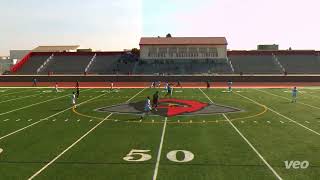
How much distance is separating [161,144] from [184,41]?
64596 millimetres

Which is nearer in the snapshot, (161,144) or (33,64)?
(161,144)

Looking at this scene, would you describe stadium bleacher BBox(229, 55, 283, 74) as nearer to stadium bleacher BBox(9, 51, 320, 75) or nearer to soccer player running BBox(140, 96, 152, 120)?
stadium bleacher BBox(9, 51, 320, 75)

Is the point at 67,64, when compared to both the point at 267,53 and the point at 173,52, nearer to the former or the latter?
the point at 173,52

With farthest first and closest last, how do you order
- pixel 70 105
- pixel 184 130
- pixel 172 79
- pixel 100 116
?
pixel 172 79 < pixel 70 105 < pixel 100 116 < pixel 184 130

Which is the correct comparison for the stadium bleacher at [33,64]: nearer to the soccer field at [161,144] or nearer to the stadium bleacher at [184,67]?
the stadium bleacher at [184,67]

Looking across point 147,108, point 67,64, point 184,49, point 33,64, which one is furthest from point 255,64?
point 147,108

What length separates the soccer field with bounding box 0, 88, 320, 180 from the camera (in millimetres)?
12562

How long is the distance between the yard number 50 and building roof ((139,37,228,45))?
63.4 meters

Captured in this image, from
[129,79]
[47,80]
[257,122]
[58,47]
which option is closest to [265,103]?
[257,122]

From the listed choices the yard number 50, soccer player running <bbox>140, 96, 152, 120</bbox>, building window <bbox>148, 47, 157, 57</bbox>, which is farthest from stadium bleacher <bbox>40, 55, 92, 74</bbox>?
the yard number 50

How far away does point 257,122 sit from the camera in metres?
22.1

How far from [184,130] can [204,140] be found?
2.52 metres

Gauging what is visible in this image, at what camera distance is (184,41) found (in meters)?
79.6

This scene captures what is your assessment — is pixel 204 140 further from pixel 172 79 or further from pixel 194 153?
pixel 172 79
